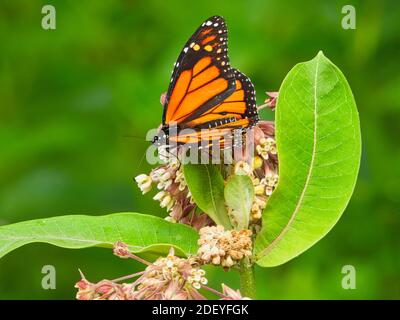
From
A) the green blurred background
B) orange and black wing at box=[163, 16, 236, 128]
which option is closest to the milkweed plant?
orange and black wing at box=[163, 16, 236, 128]

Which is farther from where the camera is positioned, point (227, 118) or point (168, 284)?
point (227, 118)

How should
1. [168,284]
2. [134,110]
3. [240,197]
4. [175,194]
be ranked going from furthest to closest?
[134,110], [175,194], [240,197], [168,284]

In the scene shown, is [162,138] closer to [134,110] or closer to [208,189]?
[208,189]

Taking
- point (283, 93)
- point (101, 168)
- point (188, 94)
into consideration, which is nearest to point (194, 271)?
point (283, 93)

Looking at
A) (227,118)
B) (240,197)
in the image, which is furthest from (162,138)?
(240,197)

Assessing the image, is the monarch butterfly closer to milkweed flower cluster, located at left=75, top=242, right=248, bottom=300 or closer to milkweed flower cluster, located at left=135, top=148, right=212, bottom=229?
milkweed flower cluster, located at left=135, top=148, right=212, bottom=229

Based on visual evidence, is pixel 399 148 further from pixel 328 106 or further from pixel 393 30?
pixel 328 106
